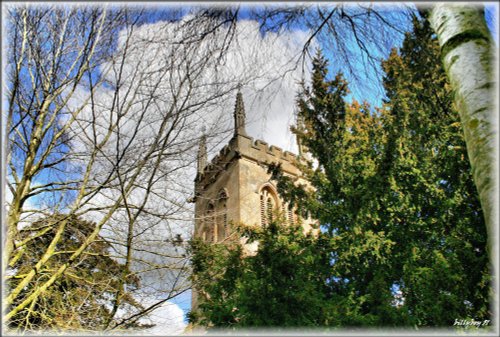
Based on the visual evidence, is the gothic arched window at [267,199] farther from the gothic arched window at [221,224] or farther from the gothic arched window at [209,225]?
the gothic arched window at [209,225]

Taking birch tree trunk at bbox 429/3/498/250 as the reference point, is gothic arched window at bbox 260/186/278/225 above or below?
above

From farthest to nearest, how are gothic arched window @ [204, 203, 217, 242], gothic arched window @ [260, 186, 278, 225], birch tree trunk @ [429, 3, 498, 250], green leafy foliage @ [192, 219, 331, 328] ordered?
gothic arched window @ [260, 186, 278, 225]
green leafy foliage @ [192, 219, 331, 328]
gothic arched window @ [204, 203, 217, 242]
birch tree trunk @ [429, 3, 498, 250]

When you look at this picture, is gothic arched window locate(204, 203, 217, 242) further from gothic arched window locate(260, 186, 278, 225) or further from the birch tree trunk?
gothic arched window locate(260, 186, 278, 225)

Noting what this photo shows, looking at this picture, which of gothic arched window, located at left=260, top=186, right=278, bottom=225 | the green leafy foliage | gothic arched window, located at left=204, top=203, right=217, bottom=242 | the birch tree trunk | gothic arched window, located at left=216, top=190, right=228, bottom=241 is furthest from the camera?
gothic arched window, located at left=260, top=186, right=278, bottom=225

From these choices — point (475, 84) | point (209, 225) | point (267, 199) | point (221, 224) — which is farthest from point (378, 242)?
point (267, 199)

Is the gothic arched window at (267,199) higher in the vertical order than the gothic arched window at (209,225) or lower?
higher

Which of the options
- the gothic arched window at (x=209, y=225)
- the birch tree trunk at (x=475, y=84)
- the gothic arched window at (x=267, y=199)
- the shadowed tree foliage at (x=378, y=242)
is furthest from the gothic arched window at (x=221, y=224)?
the gothic arched window at (x=267, y=199)

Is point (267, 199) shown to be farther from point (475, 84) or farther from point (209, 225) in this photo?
point (475, 84)

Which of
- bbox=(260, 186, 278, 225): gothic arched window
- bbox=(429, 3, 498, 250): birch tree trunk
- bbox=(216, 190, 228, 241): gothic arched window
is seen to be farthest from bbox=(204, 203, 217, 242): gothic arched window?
bbox=(260, 186, 278, 225): gothic arched window

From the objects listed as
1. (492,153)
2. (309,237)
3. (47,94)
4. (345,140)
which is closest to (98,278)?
(47,94)

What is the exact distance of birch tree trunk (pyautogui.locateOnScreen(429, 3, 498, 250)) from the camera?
1516mm

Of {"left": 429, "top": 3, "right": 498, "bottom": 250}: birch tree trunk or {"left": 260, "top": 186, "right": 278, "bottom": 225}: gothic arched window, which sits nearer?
{"left": 429, "top": 3, "right": 498, "bottom": 250}: birch tree trunk

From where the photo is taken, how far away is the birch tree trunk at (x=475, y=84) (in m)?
1.52

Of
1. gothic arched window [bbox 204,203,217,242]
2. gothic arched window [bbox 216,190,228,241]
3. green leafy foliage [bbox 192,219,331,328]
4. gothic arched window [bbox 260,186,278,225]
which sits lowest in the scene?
green leafy foliage [bbox 192,219,331,328]
